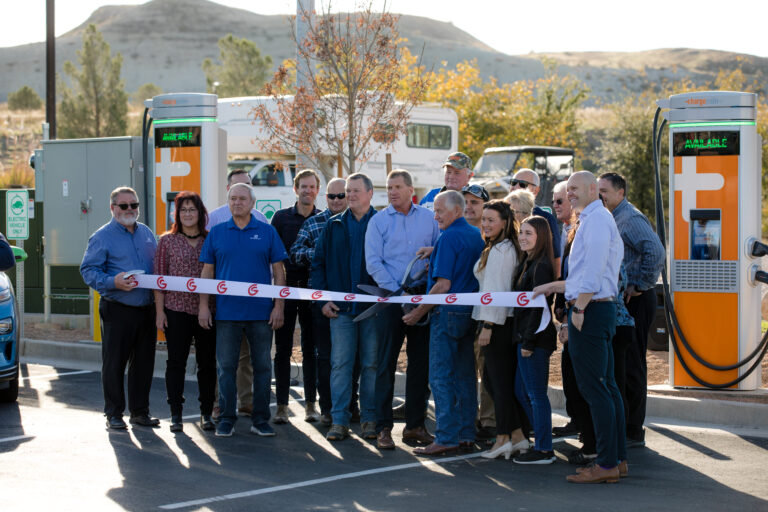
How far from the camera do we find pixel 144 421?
852 centimetres

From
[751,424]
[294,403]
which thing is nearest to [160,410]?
[294,403]

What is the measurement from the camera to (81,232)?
13.4m

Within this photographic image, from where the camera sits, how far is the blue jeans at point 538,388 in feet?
23.7

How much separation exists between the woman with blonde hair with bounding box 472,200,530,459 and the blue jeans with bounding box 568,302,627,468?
0.73 m

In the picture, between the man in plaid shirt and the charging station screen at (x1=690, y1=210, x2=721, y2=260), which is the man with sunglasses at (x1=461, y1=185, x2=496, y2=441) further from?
the charging station screen at (x1=690, y1=210, x2=721, y2=260)

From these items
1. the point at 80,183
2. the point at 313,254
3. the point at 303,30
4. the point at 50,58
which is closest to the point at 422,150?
the point at 50,58

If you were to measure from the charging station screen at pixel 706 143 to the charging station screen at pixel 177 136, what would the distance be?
5.47 m

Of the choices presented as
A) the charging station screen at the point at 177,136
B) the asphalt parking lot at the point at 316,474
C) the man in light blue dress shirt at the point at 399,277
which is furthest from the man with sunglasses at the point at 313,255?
the charging station screen at the point at 177,136

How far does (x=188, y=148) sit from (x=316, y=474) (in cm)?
614

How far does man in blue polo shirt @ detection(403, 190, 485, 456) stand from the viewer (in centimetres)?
753

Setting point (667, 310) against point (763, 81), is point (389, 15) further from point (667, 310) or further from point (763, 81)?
point (763, 81)

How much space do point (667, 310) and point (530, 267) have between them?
2945 millimetres

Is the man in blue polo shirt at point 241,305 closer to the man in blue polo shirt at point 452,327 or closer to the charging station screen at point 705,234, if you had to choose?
the man in blue polo shirt at point 452,327

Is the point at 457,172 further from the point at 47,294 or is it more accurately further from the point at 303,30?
the point at 47,294
